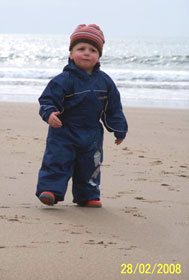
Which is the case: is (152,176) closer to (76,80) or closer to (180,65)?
(76,80)

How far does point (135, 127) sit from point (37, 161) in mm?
2527

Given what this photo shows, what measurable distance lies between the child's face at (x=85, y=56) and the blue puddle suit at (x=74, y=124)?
4 centimetres

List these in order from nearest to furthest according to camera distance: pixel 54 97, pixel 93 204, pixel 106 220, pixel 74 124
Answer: pixel 106 220 → pixel 54 97 → pixel 74 124 → pixel 93 204

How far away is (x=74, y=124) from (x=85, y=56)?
1.35 feet

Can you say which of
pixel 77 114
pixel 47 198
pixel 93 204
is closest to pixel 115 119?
pixel 77 114

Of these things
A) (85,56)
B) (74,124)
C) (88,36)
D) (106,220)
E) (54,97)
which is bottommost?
(106,220)

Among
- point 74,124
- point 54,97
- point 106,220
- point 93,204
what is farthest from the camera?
point 93,204

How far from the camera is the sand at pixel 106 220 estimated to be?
8.13 ft

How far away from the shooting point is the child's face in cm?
358

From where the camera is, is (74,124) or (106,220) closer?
(106,220)

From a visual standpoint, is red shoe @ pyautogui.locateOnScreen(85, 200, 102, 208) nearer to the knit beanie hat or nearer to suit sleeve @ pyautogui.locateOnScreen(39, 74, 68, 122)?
suit sleeve @ pyautogui.locateOnScreen(39, 74, 68, 122)

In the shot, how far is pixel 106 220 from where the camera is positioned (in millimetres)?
3338

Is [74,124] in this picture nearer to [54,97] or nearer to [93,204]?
[54,97]

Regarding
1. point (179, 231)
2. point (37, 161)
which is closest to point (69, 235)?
point (179, 231)
